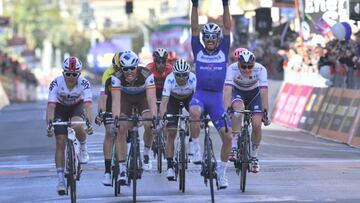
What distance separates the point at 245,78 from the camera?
13.8m

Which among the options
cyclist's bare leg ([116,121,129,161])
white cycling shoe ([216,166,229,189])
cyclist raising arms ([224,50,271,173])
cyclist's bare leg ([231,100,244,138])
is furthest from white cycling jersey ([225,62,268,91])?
cyclist's bare leg ([116,121,129,161])

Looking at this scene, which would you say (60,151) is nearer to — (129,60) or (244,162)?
(129,60)

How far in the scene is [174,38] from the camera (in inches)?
2344

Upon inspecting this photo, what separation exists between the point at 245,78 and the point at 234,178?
1770mm

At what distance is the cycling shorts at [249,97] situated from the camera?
13883mm

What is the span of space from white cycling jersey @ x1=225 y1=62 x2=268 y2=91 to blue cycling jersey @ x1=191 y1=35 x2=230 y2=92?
3.11ft

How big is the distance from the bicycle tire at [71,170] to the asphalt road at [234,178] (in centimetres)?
78

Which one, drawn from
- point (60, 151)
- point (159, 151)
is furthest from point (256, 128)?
point (60, 151)

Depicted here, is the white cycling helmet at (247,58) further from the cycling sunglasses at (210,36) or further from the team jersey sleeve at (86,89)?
the team jersey sleeve at (86,89)

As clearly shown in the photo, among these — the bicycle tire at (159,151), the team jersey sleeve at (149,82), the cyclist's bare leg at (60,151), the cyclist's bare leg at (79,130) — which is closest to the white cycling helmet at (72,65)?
the cyclist's bare leg at (79,130)

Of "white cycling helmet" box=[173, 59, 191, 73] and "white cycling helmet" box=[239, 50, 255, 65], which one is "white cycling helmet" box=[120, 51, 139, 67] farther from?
"white cycling helmet" box=[239, 50, 255, 65]

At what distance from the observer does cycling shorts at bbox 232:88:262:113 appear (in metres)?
13.9

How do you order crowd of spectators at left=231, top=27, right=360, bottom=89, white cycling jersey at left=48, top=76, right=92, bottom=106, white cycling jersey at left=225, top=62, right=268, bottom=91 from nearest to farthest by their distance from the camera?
white cycling jersey at left=48, top=76, right=92, bottom=106 → white cycling jersey at left=225, top=62, right=268, bottom=91 → crowd of spectators at left=231, top=27, right=360, bottom=89

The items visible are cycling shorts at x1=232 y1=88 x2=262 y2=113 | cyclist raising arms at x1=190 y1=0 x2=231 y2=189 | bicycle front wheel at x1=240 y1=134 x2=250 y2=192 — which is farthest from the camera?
cycling shorts at x1=232 y1=88 x2=262 y2=113
